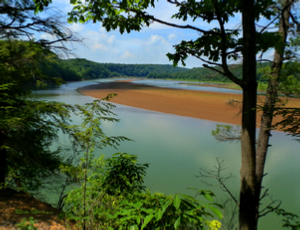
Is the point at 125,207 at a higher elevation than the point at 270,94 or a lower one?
lower

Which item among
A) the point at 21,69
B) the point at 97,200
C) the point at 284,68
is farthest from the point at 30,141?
the point at 284,68

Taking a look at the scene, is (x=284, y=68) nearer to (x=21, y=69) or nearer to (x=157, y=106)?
(x=21, y=69)

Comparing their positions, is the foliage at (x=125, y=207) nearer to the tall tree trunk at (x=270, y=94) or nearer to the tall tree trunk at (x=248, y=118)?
the tall tree trunk at (x=248, y=118)

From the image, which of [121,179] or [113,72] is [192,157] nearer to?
[121,179]

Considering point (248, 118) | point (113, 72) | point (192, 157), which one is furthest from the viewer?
point (113, 72)

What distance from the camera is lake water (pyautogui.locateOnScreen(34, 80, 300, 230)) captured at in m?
7.26

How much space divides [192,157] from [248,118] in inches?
313

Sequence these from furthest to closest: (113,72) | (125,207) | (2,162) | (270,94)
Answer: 1. (113,72)
2. (2,162)
3. (270,94)
4. (125,207)

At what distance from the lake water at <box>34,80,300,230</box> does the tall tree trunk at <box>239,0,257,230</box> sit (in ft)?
12.8

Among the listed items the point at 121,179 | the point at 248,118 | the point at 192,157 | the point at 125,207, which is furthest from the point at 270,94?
the point at 192,157

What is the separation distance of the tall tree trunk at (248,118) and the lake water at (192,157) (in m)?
3.90

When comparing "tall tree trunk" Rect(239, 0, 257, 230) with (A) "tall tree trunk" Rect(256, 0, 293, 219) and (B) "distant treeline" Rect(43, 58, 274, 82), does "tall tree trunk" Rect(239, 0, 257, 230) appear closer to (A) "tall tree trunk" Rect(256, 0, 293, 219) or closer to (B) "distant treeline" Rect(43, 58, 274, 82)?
(B) "distant treeline" Rect(43, 58, 274, 82)

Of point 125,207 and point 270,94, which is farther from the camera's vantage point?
point 270,94

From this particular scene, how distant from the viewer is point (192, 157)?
9.93 meters
